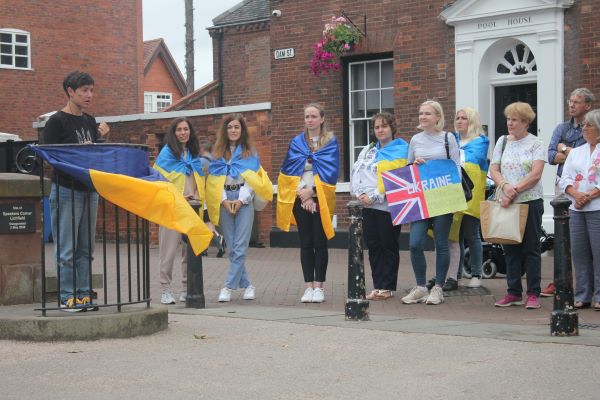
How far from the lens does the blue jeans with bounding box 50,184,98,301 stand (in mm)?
7785

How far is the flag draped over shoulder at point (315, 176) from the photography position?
1020cm

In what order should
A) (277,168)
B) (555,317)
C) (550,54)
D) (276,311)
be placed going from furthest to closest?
(277,168) → (550,54) → (276,311) → (555,317)

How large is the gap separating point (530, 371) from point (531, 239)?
3.61m

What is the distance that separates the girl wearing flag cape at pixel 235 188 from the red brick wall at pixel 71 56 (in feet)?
76.8

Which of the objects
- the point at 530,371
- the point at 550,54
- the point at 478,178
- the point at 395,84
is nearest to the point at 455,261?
the point at 478,178

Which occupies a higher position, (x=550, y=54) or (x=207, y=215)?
(x=550, y=54)

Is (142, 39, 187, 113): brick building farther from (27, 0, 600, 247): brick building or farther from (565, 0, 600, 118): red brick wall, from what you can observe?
(565, 0, 600, 118): red brick wall

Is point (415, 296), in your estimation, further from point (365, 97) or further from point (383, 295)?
point (365, 97)

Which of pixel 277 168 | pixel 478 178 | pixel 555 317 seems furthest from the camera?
pixel 277 168

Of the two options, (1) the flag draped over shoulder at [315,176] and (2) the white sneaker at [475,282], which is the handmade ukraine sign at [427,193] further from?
(2) the white sneaker at [475,282]

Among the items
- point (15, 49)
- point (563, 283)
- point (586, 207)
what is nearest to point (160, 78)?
point (15, 49)

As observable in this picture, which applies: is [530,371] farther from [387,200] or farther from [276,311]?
[387,200]

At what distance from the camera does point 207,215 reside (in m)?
11.1

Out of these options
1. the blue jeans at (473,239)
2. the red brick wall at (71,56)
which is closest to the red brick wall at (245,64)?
the red brick wall at (71,56)
